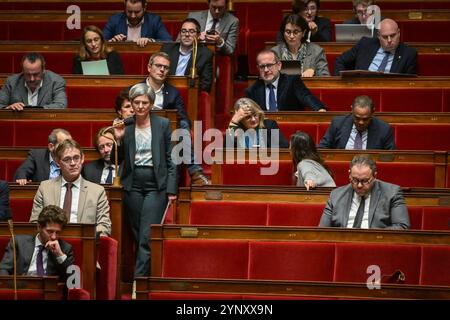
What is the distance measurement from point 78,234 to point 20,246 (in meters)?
0.16

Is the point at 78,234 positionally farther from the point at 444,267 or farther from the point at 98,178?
the point at 444,267

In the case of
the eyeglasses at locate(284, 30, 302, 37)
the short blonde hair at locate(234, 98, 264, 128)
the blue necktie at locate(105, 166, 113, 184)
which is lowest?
the blue necktie at locate(105, 166, 113, 184)

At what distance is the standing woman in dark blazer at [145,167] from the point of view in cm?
419

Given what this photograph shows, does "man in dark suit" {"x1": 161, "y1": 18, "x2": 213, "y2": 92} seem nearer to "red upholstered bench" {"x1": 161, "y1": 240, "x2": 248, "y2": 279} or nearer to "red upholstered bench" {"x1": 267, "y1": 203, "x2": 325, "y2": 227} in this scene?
"red upholstered bench" {"x1": 267, "y1": 203, "x2": 325, "y2": 227}

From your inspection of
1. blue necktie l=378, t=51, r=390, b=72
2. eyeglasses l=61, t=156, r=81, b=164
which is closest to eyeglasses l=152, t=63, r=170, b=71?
eyeglasses l=61, t=156, r=81, b=164

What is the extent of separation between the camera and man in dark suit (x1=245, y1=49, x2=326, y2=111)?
4.77m

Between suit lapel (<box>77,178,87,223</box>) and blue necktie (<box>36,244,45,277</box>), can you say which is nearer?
blue necktie (<box>36,244,45,277</box>)

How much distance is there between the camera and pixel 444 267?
375cm


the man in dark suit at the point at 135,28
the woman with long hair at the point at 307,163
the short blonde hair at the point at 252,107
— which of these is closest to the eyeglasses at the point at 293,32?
the man in dark suit at the point at 135,28

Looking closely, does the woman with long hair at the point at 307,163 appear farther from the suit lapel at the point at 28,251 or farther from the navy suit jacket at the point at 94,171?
the suit lapel at the point at 28,251

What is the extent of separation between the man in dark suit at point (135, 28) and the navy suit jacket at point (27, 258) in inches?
63.3

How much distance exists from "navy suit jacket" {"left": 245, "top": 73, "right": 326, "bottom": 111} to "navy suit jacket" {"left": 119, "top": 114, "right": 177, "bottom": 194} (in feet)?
2.05

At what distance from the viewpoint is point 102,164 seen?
4332 mm
